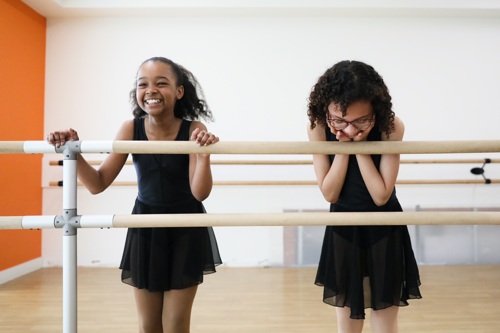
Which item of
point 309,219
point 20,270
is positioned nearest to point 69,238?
point 309,219

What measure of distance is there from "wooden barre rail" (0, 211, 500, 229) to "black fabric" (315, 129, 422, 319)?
121 millimetres

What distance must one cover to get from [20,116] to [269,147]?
9.01 feet

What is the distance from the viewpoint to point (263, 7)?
10.1ft

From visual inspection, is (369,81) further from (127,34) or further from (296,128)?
(127,34)

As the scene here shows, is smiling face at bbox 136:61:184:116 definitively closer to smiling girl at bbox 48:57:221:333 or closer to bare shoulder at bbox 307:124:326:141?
smiling girl at bbox 48:57:221:333

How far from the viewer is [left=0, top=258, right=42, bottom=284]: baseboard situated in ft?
9.11

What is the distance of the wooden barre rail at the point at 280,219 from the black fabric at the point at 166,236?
7.6 inches

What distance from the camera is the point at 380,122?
0.97 metres

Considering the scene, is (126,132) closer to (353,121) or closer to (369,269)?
(353,121)

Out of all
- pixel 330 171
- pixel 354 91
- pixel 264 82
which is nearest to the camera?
pixel 354 91

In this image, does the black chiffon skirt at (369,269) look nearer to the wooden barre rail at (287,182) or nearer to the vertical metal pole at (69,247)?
the vertical metal pole at (69,247)

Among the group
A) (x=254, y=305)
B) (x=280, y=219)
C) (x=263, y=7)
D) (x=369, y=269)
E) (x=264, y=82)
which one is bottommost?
(x=254, y=305)

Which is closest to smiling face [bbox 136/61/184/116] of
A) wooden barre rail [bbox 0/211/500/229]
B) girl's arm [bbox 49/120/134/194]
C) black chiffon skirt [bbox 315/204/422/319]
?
girl's arm [bbox 49/120/134/194]

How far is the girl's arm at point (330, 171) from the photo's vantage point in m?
1.03
